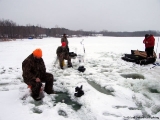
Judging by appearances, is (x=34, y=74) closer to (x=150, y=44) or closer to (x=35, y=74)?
(x=35, y=74)

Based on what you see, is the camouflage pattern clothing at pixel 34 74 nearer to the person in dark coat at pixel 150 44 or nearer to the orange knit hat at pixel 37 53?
the orange knit hat at pixel 37 53

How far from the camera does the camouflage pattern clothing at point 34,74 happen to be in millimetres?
3748

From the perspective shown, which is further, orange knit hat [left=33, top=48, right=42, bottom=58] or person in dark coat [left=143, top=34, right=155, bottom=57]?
person in dark coat [left=143, top=34, right=155, bottom=57]

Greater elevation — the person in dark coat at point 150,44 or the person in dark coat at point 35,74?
the person in dark coat at point 150,44

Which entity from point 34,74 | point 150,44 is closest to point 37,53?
point 34,74

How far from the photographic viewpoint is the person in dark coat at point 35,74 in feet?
12.3

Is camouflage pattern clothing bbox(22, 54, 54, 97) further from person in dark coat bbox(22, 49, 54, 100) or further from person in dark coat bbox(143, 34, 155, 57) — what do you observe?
person in dark coat bbox(143, 34, 155, 57)

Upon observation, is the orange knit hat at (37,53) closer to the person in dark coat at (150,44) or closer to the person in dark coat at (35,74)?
the person in dark coat at (35,74)

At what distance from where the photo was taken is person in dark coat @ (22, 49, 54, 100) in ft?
12.3

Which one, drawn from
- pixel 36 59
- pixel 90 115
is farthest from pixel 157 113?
pixel 36 59

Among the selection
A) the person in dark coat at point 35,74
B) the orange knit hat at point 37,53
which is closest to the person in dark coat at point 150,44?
the person in dark coat at point 35,74

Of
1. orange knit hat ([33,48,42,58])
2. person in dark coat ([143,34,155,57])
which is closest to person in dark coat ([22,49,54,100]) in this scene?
orange knit hat ([33,48,42,58])

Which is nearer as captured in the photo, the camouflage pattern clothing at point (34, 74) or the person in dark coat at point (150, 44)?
the camouflage pattern clothing at point (34, 74)

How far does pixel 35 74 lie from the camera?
158 inches
